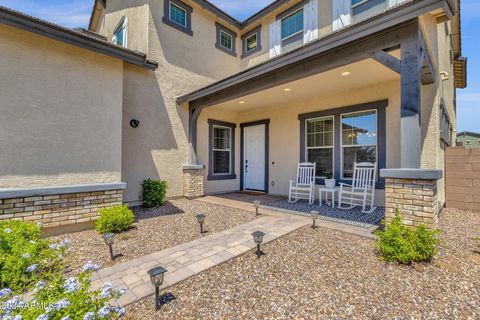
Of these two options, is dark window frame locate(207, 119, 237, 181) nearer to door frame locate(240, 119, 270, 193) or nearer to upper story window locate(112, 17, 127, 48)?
door frame locate(240, 119, 270, 193)

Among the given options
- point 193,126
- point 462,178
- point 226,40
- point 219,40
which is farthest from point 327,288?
point 226,40

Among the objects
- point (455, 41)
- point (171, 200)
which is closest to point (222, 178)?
point (171, 200)

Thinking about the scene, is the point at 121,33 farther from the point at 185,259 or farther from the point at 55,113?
the point at 185,259

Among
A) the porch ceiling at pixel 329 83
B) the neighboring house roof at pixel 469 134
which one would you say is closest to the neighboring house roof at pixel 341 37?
the porch ceiling at pixel 329 83

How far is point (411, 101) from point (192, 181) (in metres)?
5.61

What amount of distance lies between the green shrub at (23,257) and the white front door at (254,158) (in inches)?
239

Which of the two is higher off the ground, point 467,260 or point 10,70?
point 10,70

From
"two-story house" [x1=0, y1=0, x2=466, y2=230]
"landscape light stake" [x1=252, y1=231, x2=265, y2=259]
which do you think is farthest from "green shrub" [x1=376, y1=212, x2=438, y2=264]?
"landscape light stake" [x1=252, y1=231, x2=265, y2=259]

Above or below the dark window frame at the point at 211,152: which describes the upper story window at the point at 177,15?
above

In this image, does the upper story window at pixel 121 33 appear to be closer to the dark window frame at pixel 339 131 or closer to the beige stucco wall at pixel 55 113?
the beige stucco wall at pixel 55 113

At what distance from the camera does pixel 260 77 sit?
5254mm

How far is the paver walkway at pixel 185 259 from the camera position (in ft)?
7.68

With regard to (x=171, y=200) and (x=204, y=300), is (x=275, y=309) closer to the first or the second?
(x=204, y=300)

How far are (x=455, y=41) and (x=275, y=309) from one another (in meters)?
10.6
